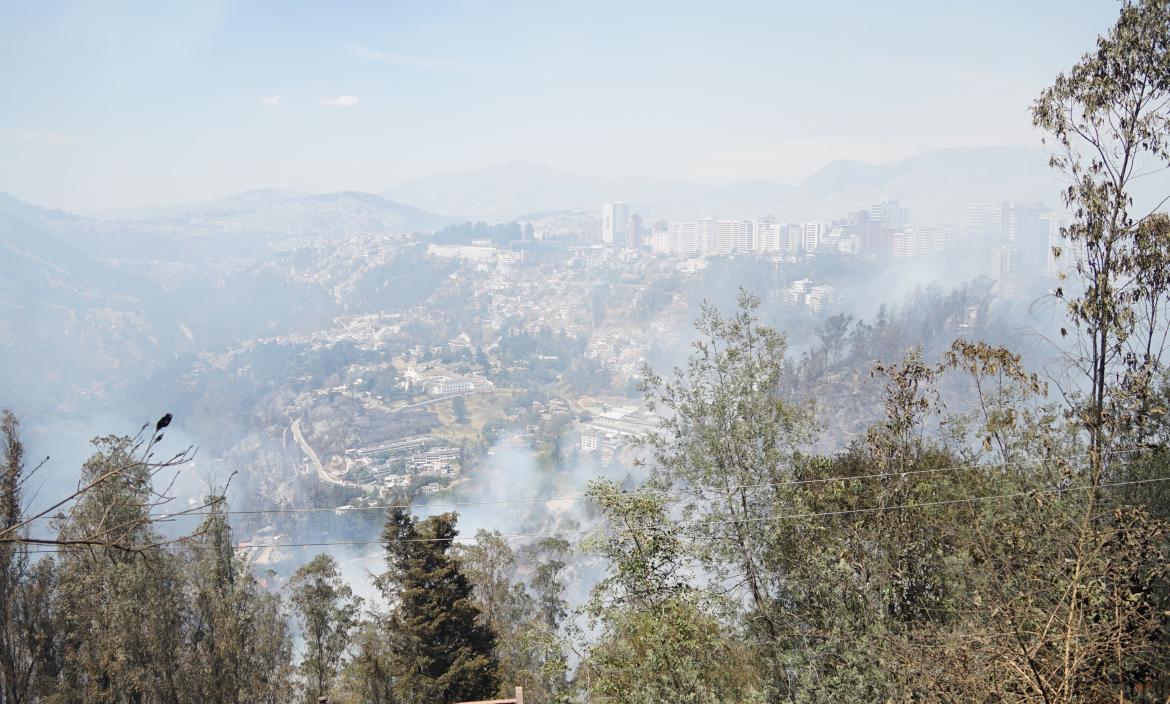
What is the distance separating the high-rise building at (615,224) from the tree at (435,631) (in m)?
117

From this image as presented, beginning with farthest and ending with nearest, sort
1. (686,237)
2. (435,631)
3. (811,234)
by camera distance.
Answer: (686,237) → (811,234) → (435,631)

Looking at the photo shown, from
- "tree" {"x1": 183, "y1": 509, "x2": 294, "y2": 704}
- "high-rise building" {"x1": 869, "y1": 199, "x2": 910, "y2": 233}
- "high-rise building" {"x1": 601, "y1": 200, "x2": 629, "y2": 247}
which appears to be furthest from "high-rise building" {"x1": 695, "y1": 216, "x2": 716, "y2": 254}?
"tree" {"x1": 183, "y1": 509, "x2": 294, "y2": 704}

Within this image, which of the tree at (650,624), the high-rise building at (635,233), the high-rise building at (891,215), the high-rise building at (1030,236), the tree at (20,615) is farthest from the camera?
the high-rise building at (635,233)

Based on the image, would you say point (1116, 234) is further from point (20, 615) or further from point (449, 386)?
point (449, 386)

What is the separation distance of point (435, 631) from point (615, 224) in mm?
124251

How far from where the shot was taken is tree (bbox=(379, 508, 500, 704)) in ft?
33.2

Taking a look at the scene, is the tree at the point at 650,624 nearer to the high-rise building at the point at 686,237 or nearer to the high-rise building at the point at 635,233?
the high-rise building at the point at 686,237

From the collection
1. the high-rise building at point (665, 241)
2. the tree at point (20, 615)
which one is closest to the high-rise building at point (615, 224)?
the high-rise building at point (665, 241)

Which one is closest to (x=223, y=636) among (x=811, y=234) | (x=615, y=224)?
(x=811, y=234)

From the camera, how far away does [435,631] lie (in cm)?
1030

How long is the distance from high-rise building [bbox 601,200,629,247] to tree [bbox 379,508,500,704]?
117445mm

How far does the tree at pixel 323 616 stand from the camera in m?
11.8

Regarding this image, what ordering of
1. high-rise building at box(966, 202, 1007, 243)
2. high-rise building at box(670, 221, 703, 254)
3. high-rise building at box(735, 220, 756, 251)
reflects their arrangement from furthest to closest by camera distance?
high-rise building at box(670, 221, 703, 254), high-rise building at box(735, 220, 756, 251), high-rise building at box(966, 202, 1007, 243)

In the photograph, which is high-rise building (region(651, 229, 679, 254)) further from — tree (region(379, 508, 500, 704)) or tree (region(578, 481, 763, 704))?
tree (region(578, 481, 763, 704))
